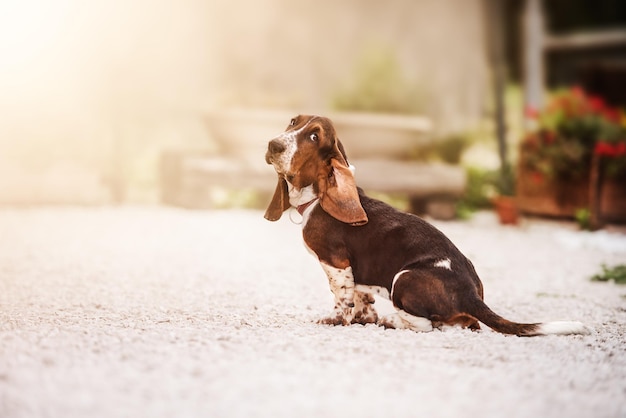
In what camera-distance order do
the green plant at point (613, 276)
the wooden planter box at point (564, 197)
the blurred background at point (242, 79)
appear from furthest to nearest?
the blurred background at point (242, 79) < the wooden planter box at point (564, 197) < the green plant at point (613, 276)

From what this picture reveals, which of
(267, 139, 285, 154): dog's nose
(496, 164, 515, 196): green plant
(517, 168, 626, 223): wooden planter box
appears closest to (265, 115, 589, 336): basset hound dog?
(267, 139, 285, 154): dog's nose

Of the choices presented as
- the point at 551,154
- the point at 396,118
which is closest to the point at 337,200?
the point at 551,154

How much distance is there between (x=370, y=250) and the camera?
7.48ft

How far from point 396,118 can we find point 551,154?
1.46 m

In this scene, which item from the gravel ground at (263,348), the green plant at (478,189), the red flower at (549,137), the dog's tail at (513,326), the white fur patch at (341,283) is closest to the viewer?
the gravel ground at (263,348)

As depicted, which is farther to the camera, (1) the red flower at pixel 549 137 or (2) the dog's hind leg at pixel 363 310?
(1) the red flower at pixel 549 137

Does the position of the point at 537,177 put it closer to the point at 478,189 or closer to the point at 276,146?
the point at 478,189

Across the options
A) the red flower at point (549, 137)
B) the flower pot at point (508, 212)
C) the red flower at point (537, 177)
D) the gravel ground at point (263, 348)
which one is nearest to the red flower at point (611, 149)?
the red flower at point (549, 137)

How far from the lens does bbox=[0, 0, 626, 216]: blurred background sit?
6.61 meters

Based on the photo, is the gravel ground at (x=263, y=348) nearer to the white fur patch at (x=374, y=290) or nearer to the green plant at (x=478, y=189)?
the white fur patch at (x=374, y=290)

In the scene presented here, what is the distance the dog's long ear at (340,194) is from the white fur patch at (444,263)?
0.27 meters

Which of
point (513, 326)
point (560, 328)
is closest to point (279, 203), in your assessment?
point (513, 326)

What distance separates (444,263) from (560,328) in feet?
1.37

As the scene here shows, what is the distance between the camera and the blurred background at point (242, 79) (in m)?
6.61
